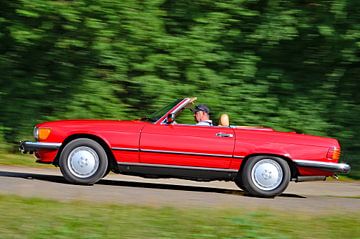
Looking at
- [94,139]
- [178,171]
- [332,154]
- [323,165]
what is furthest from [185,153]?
[332,154]

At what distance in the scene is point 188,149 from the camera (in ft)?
32.3

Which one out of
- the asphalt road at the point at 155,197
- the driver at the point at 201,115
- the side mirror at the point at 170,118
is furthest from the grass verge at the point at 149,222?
the driver at the point at 201,115

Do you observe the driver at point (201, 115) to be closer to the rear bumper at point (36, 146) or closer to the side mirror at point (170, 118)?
the side mirror at point (170, 118)

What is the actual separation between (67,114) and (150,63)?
2177mm

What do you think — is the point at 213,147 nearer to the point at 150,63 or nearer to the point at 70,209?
the point at 70,209

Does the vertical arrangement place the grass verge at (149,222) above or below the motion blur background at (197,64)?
below

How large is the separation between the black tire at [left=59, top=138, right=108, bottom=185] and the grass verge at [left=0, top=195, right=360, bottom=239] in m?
1.89

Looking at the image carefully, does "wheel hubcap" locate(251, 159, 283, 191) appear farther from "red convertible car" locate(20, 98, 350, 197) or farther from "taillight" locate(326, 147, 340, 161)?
"taillight" locate(326, 147, 340, 161)

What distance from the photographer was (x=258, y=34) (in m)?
15.2

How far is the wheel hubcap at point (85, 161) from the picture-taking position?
987cm

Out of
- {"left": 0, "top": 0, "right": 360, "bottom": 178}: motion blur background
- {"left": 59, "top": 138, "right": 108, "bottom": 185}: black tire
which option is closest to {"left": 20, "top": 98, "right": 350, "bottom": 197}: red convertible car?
{"left": 59, "top": 138, "right": 108, "bottom": 185}: black tire

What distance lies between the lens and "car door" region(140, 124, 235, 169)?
9.84 meters

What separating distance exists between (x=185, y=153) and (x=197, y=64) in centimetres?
565

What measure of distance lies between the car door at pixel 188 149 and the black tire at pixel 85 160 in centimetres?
59
